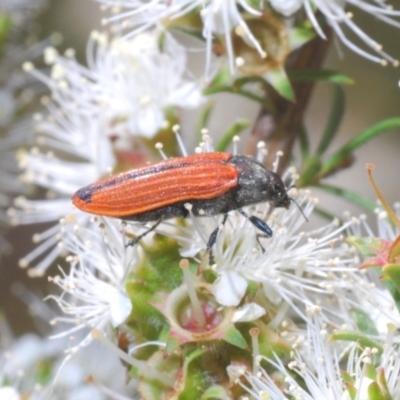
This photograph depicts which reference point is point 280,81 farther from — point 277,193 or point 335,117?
point 335,117

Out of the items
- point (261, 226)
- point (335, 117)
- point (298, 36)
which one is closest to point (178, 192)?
point (261, 226)

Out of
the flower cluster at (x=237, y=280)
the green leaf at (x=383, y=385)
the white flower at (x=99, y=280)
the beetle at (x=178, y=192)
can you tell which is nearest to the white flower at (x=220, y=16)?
the flower cluster at (x=237, y=280)

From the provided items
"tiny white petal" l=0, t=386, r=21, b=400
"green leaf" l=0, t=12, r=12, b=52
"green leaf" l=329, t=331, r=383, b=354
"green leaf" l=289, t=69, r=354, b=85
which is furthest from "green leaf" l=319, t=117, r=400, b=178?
"green leaf" l=0, t=12, r=12, b=52

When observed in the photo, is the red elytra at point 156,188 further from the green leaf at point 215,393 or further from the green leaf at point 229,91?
the green leaf at point 215,393

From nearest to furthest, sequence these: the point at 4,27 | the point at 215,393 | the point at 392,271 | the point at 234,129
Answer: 1. the point at 392,271
2. the point at 215,393
3. the point at 234,129
4. the point at 4,27

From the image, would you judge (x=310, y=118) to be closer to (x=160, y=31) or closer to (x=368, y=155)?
(x=368, y=155)

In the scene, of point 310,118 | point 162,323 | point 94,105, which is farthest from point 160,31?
point 310,118
